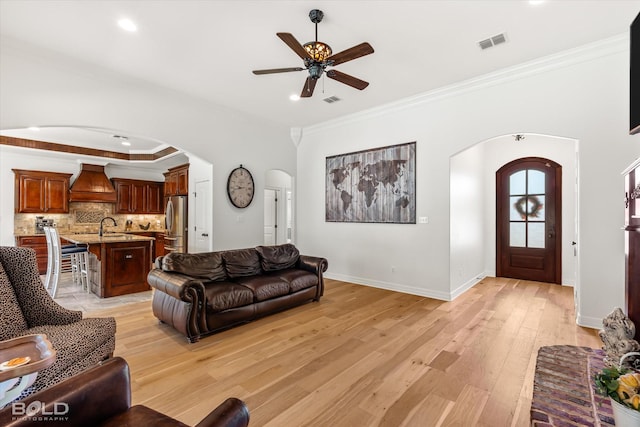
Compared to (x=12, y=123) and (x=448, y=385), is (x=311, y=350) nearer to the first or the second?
(x=448, y=385)

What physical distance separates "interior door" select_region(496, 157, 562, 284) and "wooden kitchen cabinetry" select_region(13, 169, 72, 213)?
1043 cm

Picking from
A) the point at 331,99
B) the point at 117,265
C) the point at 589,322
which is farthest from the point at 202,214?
the point at 589,322

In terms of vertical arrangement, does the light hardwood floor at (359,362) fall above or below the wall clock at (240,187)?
below

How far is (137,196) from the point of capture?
8.79 metres

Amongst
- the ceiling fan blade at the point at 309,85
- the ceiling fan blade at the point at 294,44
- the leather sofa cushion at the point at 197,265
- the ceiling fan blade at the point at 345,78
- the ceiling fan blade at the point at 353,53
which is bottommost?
the leather sofa cushion at the point at 197,265

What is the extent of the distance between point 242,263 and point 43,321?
Result: 2.22 metres

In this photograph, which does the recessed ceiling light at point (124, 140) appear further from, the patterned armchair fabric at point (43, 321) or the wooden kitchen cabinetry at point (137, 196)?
the patterned armchair fabric at point (43, 321)

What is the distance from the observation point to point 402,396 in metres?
2.27

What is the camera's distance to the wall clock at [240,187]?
5.62m

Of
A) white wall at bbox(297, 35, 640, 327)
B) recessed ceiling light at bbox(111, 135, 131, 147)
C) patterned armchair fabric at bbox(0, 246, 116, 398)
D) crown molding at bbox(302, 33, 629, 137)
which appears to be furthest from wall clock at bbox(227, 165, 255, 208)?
patterned armchair fabric at bbox(0, 246, 116, 398)

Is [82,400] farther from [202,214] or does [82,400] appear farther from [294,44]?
[202,214]

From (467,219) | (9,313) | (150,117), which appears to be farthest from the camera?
(467,219)

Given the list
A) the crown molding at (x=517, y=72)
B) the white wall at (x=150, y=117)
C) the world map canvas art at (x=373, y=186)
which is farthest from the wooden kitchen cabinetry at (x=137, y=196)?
the crown molding at (x=517, y=72)

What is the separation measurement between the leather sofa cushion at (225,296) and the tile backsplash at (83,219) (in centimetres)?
666
